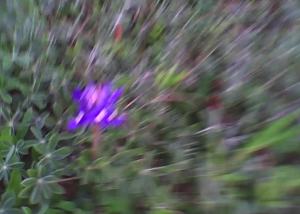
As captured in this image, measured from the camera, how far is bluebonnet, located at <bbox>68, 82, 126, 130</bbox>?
1216 mm

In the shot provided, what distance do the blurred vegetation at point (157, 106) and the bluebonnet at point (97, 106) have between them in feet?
0.08

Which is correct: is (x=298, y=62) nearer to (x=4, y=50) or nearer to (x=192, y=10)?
(x=192, y=10)

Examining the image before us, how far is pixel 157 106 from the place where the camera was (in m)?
1.14

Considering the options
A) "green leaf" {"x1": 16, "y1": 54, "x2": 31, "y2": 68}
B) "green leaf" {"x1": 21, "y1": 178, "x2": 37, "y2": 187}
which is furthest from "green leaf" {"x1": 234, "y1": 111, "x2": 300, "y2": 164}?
"green leaf" {"x1": 16, "y1": 54, "x2": 31, "y2": 68}

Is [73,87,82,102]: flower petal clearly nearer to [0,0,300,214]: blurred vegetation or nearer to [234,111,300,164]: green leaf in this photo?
[0,0,300,214]: blurred vegetation

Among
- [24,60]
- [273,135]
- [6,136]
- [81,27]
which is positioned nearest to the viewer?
[273,135]

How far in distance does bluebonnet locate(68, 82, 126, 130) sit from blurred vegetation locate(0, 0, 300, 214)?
0.02 m

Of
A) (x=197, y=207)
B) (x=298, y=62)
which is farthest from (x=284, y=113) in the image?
(x=197, y=207)

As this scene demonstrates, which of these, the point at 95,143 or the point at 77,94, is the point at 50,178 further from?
the point at 77,94

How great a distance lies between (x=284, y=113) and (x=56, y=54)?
0.70 meters

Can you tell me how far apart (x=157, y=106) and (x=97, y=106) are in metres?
0.18

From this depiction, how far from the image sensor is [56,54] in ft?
4.68

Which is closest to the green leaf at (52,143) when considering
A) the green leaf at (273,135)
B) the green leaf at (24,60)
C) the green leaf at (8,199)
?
the green leaf at (8,199)

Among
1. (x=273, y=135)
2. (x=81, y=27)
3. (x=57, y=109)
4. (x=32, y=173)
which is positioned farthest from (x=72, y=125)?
(x=273, y=135)
